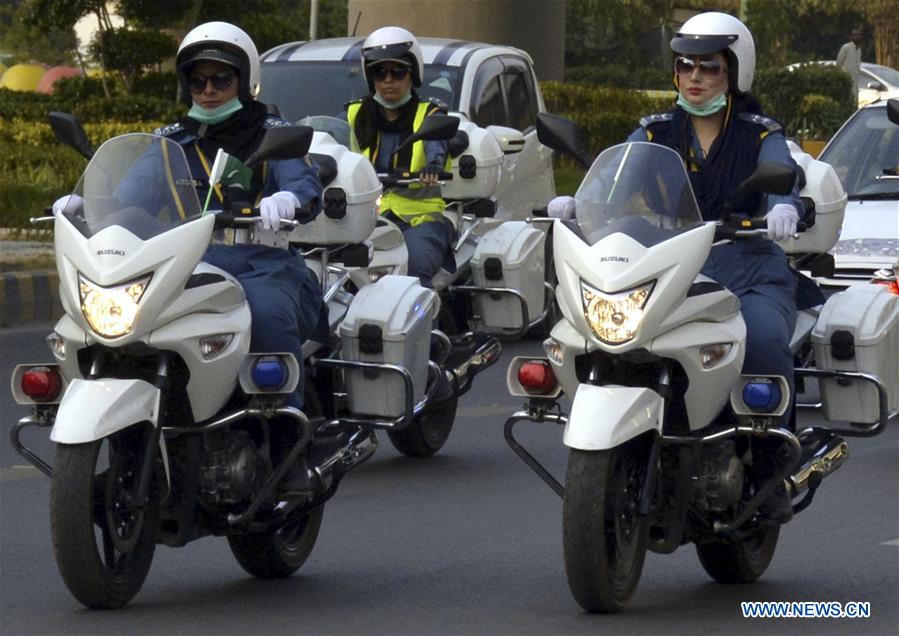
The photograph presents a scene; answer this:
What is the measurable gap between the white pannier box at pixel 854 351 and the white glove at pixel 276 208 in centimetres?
186

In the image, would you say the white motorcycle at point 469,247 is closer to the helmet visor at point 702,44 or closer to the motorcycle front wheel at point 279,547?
the motorcycle front wheel at point 279,547

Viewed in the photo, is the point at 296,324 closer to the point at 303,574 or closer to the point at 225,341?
the point at 225,341

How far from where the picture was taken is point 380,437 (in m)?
10.7

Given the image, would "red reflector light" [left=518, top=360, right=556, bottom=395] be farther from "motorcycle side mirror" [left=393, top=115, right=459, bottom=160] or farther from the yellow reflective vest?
the yellow reflective vest

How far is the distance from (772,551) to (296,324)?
1806 millimetres

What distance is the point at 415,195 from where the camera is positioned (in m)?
10.7

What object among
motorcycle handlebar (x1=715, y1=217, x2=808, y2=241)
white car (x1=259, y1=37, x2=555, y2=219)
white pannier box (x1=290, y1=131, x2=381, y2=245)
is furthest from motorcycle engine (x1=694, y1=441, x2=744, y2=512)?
white car (x1=259, y1=37, x2=555, y2=219)

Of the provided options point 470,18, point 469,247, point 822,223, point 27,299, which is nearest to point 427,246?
point 469,247

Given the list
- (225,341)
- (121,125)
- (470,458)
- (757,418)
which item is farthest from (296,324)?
(121,125)

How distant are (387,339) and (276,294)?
1196mm

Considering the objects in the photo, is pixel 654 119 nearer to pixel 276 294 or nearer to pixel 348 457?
pixel 276 294

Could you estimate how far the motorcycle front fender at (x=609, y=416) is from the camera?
596 centimetres

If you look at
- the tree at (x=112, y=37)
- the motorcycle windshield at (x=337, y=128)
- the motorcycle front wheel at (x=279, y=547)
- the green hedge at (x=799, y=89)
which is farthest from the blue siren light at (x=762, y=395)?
the green hedge at (x=799, y=89)

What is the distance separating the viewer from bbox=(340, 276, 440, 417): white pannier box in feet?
25.3
